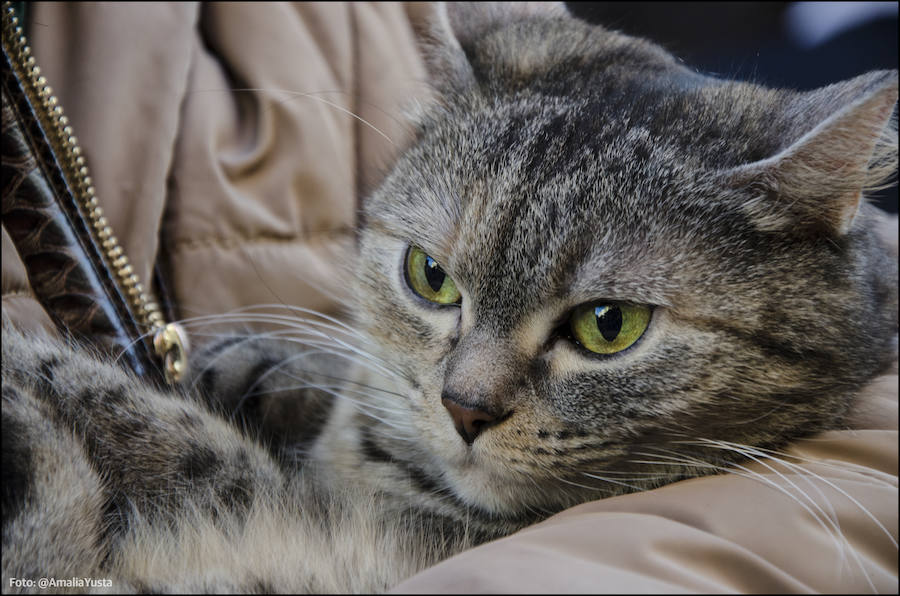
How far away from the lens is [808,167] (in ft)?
2.25

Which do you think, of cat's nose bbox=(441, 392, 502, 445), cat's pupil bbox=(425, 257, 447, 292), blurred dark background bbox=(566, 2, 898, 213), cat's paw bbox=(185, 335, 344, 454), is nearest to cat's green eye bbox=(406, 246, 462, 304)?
cat's pupil bbox=(425, 257, 447, 292)

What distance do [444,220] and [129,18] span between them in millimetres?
636

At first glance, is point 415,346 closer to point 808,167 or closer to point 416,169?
point 416,169

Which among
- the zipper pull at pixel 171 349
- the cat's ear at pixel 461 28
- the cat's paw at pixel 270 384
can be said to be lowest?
the cat's paw at pixel 270 384

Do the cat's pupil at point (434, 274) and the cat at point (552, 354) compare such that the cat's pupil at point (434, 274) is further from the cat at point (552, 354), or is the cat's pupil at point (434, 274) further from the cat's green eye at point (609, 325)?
the cat's green eye at point (609, 325)

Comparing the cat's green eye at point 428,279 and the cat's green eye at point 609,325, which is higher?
the cat's green eye at point 609,325

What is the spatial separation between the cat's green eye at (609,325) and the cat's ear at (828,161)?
0.16m

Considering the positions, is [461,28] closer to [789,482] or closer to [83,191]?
[83,191]

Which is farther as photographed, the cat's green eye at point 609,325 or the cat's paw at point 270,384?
the cat's paw at point 270,384

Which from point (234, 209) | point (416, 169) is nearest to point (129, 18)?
point (234, 209)

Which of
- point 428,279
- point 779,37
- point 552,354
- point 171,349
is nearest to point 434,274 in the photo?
point 428,279

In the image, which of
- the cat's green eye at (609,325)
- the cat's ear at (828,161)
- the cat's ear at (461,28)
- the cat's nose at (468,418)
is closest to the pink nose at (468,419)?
the cat's nose at (468,418)

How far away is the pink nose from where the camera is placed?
70cm

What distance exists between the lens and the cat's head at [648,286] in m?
0.70
